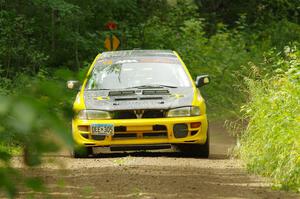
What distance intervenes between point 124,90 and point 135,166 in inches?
79.3

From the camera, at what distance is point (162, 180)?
9.52m

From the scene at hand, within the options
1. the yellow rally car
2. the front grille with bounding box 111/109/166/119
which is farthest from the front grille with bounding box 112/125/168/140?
the front grille with bounding box 111/109/166/119

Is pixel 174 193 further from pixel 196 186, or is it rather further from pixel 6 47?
pixel 6 47

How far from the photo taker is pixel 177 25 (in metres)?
34.0

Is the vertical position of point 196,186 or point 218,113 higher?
point 196,186

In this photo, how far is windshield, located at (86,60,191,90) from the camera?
515 inches

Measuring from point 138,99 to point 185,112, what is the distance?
625 mm

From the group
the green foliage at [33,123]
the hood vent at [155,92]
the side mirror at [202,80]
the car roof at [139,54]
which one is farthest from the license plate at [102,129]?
the green foliage at [33,123]

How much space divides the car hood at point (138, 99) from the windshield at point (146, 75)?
1.06 feet

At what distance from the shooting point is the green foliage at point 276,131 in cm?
923

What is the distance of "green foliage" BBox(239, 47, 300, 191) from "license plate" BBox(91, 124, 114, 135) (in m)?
1.67

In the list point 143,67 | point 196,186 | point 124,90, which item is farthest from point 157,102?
point 196,186

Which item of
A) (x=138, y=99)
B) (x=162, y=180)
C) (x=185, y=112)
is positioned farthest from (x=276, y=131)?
(x=138, y=99)

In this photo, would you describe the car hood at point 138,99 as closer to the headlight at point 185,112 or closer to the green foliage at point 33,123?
the headlight at point 185,112
